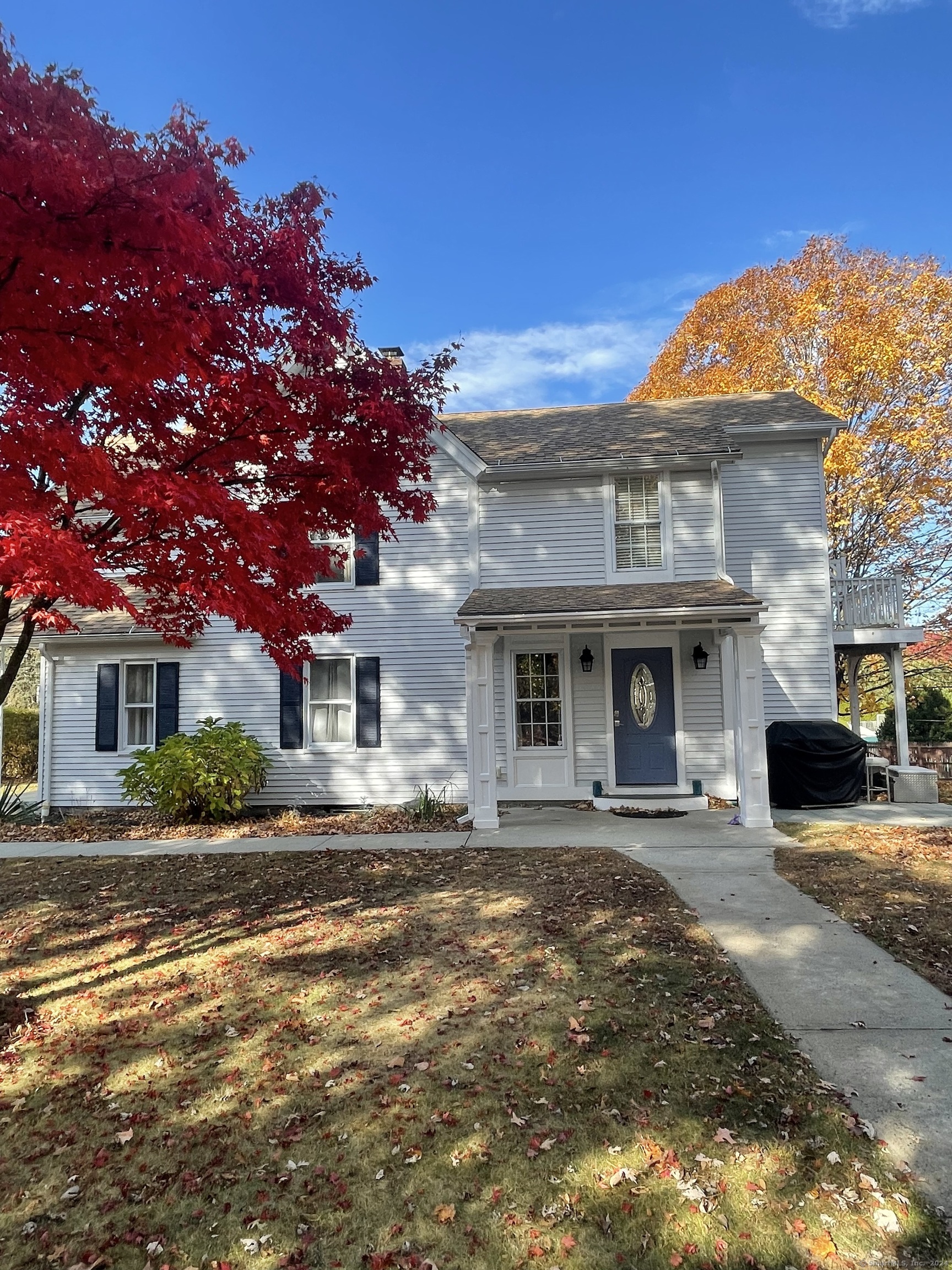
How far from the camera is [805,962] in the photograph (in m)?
5.13

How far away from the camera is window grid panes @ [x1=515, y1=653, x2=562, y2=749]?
12695 millimetres

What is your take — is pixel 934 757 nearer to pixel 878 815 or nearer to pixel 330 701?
pixel 878 815

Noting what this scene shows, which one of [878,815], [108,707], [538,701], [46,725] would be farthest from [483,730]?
[46,725]

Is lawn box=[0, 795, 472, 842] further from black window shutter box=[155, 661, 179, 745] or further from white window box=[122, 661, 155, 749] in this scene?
black window shutter box=[155, 661, 179, 745]

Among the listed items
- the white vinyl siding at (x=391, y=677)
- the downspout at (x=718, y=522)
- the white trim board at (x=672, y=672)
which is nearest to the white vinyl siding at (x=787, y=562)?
the downspout at (x=718, y=522)

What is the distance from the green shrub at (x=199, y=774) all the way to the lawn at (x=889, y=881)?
26.4 feet

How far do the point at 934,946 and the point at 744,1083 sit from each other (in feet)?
8.83

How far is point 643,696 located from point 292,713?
5.93 m

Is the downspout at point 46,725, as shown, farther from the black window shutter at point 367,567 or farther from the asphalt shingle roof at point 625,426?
the asphalt shingle roof at point 625,426

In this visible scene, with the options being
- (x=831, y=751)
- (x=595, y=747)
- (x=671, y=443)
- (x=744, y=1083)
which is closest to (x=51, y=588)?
(x=744, y=1083)

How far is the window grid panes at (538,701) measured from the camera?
500 inches

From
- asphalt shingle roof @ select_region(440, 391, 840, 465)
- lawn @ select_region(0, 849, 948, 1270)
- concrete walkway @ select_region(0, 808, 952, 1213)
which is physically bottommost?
lawn @ select_region(0, 849, 948, 1270)

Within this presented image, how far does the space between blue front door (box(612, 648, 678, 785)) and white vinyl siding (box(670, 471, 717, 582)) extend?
1.42 metres

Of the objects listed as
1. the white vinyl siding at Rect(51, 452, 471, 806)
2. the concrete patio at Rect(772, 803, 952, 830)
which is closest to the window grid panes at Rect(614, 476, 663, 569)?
the white vinyl siding at Rect(51, 452, 471, 806)
